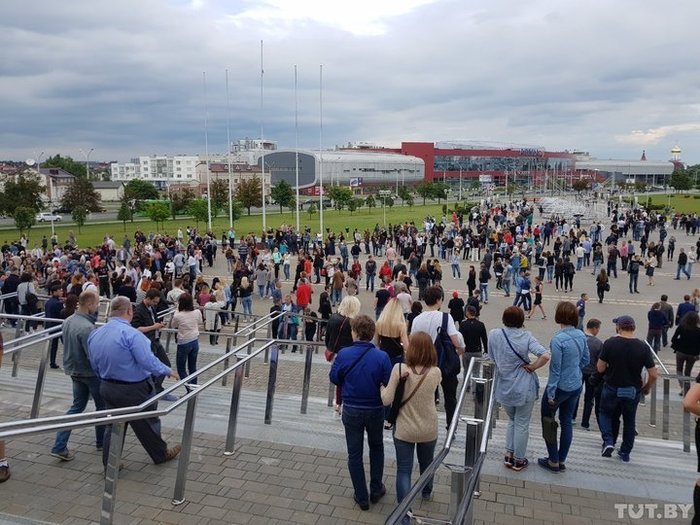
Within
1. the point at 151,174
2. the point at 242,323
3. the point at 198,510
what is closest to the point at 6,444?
the point at 198,510

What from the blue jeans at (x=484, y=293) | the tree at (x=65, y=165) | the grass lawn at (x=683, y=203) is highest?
the tree at (x=65, y=165)

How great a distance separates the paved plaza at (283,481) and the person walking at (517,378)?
213 millimetres

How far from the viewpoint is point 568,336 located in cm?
528

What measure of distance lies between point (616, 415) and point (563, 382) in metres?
0.99

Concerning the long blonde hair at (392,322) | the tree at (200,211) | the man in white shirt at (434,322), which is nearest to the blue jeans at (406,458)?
the long blonde hair at (392,322)

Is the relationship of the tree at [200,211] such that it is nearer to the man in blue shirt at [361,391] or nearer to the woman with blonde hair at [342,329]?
the woman with blonde hair at [342,329]

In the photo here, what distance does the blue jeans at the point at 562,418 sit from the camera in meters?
5.20

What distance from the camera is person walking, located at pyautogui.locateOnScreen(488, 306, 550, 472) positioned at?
5160 millimetres

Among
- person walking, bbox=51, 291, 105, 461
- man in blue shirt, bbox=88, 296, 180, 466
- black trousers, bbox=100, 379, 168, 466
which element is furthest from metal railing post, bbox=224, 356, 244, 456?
person walking, bbox=51, 291, 105, 461

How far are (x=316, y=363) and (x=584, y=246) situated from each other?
19.9 meters

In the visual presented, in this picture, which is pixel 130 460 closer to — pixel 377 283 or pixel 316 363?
pixel 316 363

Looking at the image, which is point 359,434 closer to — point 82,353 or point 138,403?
point 138,403

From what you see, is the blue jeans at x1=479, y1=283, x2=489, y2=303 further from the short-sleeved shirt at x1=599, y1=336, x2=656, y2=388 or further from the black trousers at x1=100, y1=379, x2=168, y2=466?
the black trousers at x1=100, y1=379, x2=168, y2=466

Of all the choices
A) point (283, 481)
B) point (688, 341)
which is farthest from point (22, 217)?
point (688, 341)
